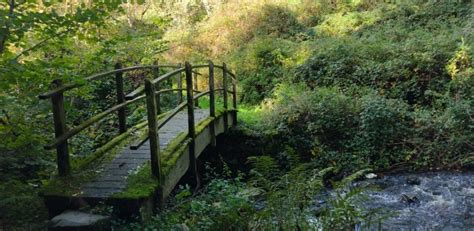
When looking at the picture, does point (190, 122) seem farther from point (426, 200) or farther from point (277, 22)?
point (277, 22)

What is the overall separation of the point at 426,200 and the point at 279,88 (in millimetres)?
6898

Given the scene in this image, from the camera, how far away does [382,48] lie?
44.8 ft

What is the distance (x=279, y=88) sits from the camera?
46.9 ft

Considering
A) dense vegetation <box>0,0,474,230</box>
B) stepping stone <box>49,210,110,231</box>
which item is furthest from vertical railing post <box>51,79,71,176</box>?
stepping stone <box>49,210,110,231</box>

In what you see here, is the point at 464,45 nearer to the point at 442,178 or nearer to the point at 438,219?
the point at 442,178

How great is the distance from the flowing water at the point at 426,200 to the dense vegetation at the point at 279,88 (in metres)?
0.65

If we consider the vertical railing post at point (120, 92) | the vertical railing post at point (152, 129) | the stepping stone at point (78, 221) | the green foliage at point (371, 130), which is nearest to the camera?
the stepping stone at point (78, 221)

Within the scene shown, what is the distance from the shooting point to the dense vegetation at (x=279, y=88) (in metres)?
4.75

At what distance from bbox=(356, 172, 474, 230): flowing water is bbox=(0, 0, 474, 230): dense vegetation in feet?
2.13

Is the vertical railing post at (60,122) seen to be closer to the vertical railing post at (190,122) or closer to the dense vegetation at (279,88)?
the dense vegetation at (279,88)

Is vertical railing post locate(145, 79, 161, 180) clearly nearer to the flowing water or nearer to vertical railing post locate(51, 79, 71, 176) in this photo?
vertical railing post locate(51, 79, 71, 176)

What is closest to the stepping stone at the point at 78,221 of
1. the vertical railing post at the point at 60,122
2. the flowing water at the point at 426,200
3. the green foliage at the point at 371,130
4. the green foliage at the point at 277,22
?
the vertical railing post at the point at 60,122

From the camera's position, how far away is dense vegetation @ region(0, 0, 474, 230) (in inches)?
187

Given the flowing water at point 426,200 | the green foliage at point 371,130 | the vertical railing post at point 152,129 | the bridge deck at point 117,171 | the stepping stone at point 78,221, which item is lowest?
the flowing water at point 426,200
